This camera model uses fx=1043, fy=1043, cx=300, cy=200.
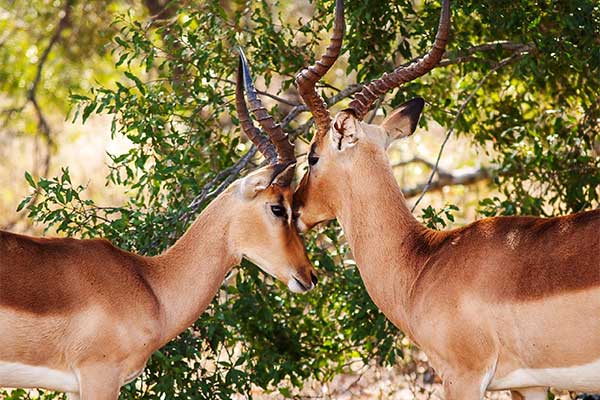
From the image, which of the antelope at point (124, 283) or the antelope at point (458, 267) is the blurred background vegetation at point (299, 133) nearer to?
the antelope at point (124, 283)

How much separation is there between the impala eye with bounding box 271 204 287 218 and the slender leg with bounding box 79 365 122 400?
1.24 m

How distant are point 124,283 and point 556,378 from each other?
218 cm

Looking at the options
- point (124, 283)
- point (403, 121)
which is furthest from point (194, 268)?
point (403, 121)

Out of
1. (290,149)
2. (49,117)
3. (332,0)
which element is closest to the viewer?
(290,149)

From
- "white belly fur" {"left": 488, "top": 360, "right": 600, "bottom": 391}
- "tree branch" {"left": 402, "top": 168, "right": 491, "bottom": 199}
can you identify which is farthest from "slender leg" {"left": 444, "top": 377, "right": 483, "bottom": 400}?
"tree branch" {"left": 402, "top": 168, "right": 491, "bottom": 199}

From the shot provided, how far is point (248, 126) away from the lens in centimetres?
589

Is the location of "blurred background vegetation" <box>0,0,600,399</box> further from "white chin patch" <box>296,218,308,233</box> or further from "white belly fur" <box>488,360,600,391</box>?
"white belly fur" <box>488,360,600,391</box>

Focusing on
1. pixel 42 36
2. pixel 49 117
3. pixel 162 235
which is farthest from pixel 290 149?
pixel 49 117

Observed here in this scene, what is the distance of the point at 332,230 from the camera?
7027 mm

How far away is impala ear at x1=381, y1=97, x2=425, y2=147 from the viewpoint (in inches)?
228

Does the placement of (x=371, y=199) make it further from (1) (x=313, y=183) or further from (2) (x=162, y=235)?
(2) (x=162, y=235)

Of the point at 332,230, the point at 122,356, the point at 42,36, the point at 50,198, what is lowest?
the point at 122,356

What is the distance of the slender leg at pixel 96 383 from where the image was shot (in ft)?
16.7

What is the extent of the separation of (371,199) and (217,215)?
0.86 meters
